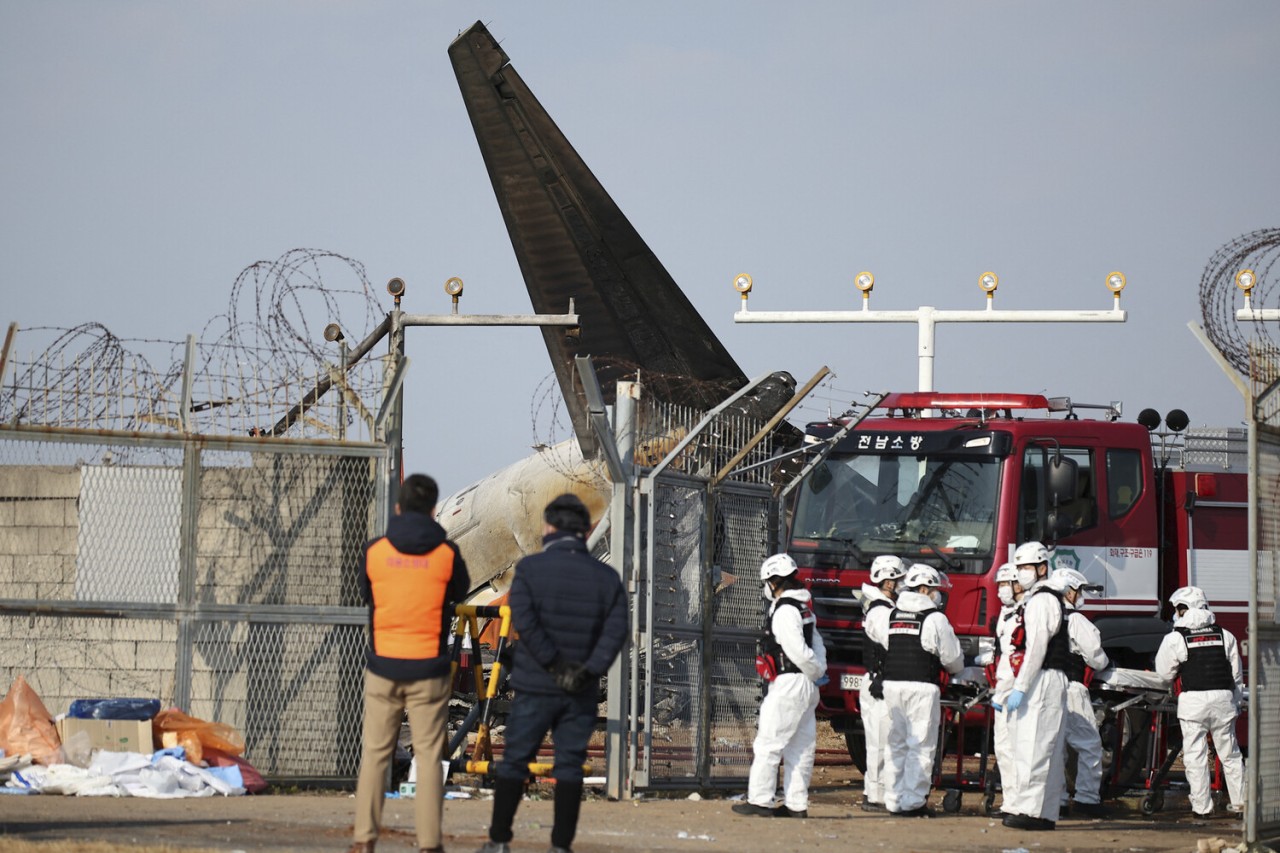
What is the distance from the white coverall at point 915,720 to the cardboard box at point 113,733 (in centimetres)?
534

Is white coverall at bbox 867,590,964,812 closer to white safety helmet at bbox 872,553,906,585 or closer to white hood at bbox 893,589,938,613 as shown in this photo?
white hood at bbox 893,589,938,613

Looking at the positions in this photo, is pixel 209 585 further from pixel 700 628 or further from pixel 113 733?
pixel 700 628

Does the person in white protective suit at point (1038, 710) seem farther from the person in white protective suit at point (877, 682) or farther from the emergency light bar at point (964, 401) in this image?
the emergency light bar at point (964, 401)

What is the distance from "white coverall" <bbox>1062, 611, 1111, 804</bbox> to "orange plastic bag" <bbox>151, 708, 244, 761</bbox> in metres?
6.20

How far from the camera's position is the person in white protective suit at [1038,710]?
1202cm

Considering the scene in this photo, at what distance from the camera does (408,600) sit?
8.55 m

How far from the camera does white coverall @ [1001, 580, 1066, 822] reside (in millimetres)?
12023

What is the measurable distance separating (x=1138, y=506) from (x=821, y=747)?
275 inches

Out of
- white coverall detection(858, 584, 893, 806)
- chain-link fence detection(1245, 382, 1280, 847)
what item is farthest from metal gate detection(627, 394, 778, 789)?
chain-link fence detection(1245, 382, 1280, 847)

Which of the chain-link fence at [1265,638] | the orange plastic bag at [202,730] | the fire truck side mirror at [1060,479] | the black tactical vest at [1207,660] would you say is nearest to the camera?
the chain-link fence at [1265,638]

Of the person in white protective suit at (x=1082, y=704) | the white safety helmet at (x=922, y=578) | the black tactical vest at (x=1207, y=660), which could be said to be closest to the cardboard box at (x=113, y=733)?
the white safety helmet at (x=922, y=578)

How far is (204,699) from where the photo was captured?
12.1 meters

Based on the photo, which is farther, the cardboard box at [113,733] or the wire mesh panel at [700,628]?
the wire mesh panel at [700,628]

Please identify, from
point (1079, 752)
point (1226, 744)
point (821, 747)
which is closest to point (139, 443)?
point (1079, 752)
